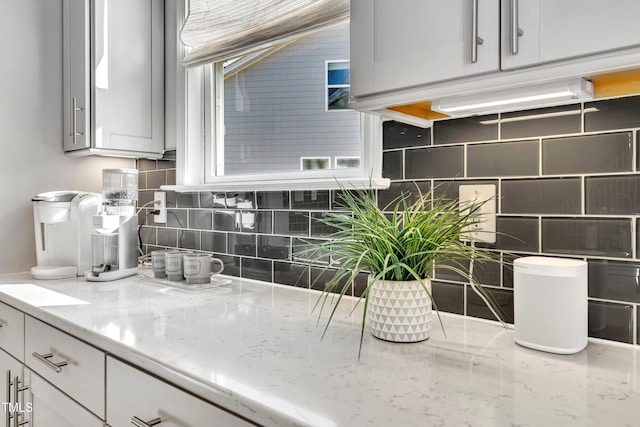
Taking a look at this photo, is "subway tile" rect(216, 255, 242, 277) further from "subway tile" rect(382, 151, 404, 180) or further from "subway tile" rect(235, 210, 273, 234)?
"subway tile" rect(382, 151, 404, 180)

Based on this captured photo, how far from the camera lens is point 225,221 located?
190 centimetres

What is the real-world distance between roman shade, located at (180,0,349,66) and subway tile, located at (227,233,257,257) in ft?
2.33

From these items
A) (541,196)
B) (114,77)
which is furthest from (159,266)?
(541,196)

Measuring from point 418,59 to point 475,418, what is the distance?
68 centimetres

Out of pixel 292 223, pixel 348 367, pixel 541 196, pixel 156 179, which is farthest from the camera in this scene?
pixel 156 179

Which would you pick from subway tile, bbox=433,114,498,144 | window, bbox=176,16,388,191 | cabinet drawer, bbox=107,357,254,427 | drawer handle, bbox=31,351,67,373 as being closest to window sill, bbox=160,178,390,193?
window, bbox=176,16,388,191

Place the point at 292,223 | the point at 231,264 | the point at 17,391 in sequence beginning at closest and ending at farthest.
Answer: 1. the point at 17,391
2. the point at 292,223
3. the point at 231,264

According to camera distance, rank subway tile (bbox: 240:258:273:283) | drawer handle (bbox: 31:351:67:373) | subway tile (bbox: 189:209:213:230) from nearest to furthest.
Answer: drawer handle (bbox: 31:351:67:373) → subway tile (bbox: 240:258:273:283) → subway tile (bbox: 189:209:213:230)

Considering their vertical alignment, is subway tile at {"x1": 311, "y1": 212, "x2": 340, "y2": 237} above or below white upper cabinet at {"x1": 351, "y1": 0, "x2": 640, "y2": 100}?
below

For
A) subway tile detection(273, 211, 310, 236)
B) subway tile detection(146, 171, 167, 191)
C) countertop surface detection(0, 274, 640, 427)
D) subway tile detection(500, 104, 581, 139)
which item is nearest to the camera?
countertop surface detection(0, 274, 640, 427)

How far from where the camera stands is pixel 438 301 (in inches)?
50.8

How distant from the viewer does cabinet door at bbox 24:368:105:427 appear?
3.86ft

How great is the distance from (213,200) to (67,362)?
877mm

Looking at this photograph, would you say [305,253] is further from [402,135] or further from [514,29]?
[514,29]
